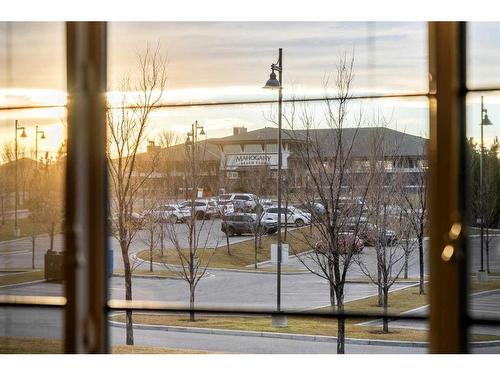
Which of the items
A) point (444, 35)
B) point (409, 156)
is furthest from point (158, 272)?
point (444, 35)

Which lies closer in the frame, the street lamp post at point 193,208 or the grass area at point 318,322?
the grass area at point 318,322

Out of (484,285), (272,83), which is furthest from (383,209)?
(484,285)

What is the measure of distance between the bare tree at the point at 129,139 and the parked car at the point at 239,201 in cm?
49

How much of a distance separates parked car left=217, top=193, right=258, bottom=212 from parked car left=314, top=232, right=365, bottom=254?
1.76 ft

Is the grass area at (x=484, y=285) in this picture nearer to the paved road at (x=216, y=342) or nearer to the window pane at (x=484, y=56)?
the paved road at (x=216, y=342)

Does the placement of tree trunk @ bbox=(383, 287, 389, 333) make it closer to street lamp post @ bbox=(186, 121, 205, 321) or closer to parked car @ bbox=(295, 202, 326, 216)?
parked car @ bbox=(295, 202, 326, 216)

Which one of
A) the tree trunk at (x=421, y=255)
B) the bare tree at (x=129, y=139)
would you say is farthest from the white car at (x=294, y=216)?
the bare tree at (x=129, y=139)

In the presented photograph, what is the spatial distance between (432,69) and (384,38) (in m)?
1.06

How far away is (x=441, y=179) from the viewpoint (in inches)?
116

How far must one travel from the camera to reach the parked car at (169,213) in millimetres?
4484

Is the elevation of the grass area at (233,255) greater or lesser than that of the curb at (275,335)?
greater

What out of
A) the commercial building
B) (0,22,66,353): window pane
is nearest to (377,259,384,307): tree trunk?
the commercial building

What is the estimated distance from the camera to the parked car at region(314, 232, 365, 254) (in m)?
4.62

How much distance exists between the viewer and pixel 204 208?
4426 mm
